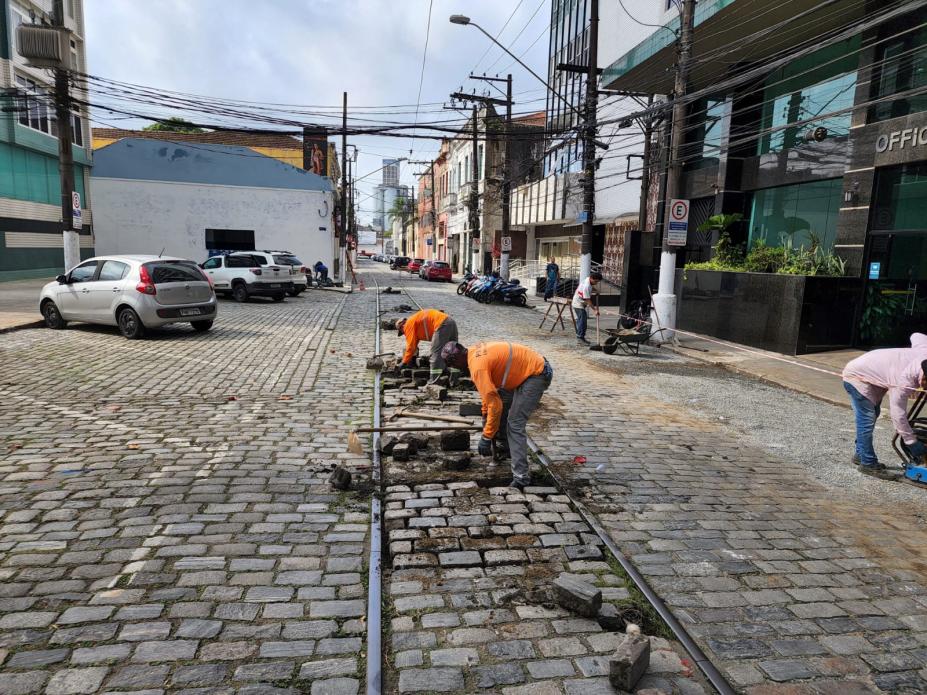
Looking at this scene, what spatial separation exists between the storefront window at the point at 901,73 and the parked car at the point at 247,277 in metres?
17.7

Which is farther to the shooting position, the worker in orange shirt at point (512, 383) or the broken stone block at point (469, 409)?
the broken stone block at point (469, 409)

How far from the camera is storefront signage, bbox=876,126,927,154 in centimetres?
1143

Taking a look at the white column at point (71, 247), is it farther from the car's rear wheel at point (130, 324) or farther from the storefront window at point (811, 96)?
the storefront window at point (811, 96)

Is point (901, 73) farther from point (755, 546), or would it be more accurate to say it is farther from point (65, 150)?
point (65, 150)

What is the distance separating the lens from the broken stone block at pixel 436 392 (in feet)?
24.9

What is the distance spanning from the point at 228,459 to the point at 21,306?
14.1 metres

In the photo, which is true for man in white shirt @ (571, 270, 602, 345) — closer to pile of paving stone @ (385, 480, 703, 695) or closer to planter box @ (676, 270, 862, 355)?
planter box @ (676, 270, 862, 355)

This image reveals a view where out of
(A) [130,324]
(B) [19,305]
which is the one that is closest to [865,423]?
(A) [130,324]

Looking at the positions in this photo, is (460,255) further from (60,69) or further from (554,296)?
(60,69)

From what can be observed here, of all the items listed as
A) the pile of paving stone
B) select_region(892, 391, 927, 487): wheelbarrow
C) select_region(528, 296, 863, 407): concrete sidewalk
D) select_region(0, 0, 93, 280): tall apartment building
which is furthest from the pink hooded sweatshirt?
select_region(0, 0, 93, 280): tall apartment building

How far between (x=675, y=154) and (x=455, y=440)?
10.9 meters

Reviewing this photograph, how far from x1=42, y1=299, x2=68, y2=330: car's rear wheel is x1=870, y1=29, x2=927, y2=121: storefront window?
17385mm

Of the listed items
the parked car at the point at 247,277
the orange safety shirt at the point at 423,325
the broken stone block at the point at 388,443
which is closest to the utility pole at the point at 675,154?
the orange safety shirt at the point at 423,325

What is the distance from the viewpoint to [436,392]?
25.3ft
